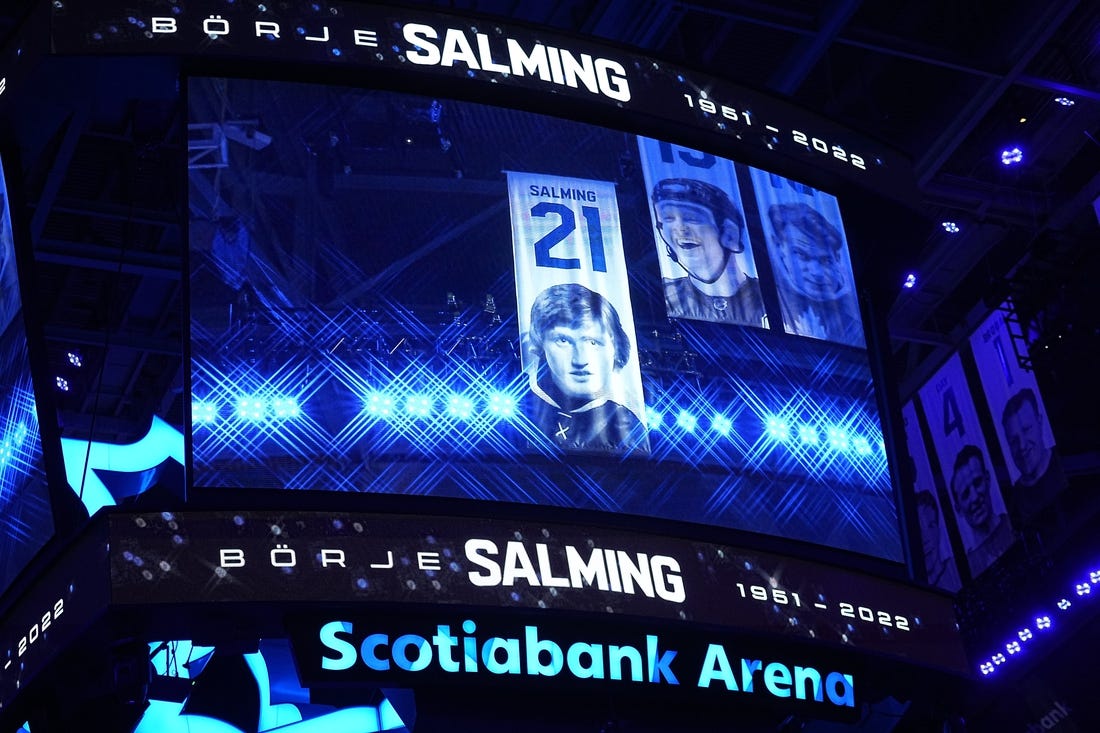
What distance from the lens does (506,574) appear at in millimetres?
6410

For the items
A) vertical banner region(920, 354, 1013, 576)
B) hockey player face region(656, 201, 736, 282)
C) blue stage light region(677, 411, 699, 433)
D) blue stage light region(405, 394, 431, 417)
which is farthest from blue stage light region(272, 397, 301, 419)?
vertical banner region(920, 354, 1013, 576)

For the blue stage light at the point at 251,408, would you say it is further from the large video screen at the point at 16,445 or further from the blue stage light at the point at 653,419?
the blue stage light at the point at 653,419

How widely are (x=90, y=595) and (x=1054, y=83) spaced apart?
10225 mm

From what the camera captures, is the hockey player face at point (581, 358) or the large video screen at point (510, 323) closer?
the large video screen at point (510, 323)

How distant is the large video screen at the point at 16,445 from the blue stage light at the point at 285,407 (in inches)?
45.5

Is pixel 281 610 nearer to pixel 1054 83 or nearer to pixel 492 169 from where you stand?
pixel 492 169

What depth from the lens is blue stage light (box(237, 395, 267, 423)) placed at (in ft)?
21.4

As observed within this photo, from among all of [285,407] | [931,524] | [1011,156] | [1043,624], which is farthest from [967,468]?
[285,407]

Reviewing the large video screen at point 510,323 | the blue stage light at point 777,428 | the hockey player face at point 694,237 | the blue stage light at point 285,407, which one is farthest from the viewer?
the hockey player face at point 694,237

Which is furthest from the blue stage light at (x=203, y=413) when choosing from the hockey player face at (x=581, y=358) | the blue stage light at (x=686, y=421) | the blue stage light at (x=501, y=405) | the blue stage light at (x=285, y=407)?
the blue stage light at (x=686, y=421)

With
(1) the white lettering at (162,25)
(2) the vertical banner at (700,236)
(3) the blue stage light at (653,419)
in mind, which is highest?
(1) the white lettering at (162,25)

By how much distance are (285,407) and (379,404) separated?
0.43 meters

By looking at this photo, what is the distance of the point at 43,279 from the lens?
13430 mm

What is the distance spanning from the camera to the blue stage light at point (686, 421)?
7316 millimetres
